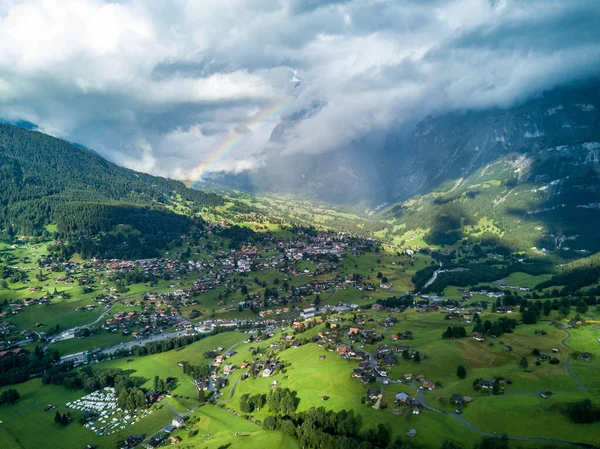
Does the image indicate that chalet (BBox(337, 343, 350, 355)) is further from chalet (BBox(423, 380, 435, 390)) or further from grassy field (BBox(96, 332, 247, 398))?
grassy field (BBox(96, 332, 247, 398))

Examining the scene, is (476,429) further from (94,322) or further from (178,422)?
(94,322)

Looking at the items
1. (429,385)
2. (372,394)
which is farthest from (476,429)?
(372,394)

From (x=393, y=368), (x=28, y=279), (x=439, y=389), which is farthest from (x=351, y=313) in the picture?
(x=28, y=279)

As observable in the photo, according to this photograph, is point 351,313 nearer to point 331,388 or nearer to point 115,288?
point 331,388

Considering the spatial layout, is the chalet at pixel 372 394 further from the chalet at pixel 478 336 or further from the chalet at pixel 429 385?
the chalet at pixel 478 336

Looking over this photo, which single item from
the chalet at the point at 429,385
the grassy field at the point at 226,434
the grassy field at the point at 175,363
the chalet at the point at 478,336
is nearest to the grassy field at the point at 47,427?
the grassy field at the point at 226,434

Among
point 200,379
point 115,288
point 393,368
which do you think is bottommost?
point 200,379

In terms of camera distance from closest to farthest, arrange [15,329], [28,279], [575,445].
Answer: [575,445], [15,329], [28,279]

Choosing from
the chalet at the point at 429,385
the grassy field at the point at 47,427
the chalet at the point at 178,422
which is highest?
the chalet at the point at 429,385

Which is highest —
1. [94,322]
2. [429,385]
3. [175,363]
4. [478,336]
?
[478,336]

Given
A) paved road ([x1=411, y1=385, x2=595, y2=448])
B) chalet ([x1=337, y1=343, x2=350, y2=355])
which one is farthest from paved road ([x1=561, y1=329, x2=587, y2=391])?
chalet ([x1=337, y1=343, x2=350, y2=355])

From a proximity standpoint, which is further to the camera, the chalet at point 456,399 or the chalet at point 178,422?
the chalet at point 178,422
